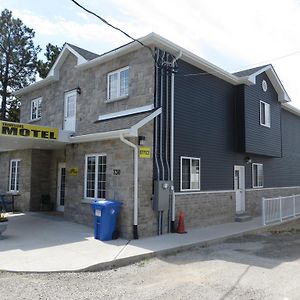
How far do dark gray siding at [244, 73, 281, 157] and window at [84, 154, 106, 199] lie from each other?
22.1 ft

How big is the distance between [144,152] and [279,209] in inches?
295

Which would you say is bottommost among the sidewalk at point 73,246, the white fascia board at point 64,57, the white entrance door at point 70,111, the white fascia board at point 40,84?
the sidewalk at point 73,246

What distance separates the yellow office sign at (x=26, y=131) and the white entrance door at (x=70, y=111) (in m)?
3.49

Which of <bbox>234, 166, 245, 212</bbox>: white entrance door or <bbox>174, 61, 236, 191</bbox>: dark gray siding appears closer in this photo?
<bbox>174, 61, 236, 191</bbox>: dark gray siding

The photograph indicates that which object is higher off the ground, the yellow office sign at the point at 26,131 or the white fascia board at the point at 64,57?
the white fascia board at the point at 64,57

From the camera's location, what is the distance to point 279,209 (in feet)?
46.7

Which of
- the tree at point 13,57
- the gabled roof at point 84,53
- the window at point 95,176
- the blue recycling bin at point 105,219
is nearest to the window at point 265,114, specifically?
the gabled roof at point 84,53

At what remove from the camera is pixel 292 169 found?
A: 2109cm

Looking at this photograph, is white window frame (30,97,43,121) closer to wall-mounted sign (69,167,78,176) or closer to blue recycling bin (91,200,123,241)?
wall-mounted sign (69,167,78,176)

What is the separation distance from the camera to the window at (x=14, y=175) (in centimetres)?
1650

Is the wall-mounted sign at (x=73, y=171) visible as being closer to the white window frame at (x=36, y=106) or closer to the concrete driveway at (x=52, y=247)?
the concrete driveway at (x=52, y=247)

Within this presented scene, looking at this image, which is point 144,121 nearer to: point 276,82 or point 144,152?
point 144,152

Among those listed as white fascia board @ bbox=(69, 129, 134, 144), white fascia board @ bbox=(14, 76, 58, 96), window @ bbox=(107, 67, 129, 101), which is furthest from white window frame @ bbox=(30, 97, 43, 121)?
white fascia board @ bbox=(69, 129, 134, 144)

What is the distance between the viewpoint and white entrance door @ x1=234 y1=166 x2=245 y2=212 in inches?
600
